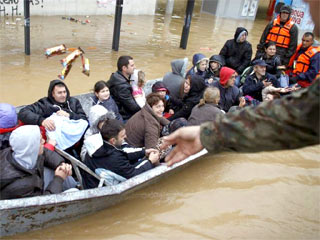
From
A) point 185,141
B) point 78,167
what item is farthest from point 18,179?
point 185,141

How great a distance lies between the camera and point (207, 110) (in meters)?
4.85

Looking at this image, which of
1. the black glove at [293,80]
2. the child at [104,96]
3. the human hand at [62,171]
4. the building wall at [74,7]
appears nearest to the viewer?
the human hand at [62,171]

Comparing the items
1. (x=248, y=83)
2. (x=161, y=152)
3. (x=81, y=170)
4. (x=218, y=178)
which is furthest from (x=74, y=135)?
(x=248, y=83)

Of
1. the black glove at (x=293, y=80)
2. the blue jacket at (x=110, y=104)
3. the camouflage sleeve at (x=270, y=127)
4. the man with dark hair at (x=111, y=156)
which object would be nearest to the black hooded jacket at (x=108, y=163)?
the man with dark hair at (x=111, y=156)

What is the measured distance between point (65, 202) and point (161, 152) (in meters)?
1.64

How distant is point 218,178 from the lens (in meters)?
5.13

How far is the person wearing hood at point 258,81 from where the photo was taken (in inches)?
254

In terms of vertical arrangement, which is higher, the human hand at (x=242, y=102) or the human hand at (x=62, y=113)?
the human hand at (x=242, y=102)

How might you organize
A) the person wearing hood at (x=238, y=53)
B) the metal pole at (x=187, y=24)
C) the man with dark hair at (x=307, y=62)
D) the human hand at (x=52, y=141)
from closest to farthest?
the human hand at (x=52, y=141)
the man with dark hair at (x=307, y=62)
the person wearing hood at (x=238, y=53)
the metal pole at (x=187, y=24)

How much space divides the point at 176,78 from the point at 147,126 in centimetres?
177

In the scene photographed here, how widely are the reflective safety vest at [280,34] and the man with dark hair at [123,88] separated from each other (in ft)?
13.4

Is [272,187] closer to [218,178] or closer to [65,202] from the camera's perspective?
[218,178]

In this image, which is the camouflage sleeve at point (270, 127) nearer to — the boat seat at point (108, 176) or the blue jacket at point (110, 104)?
the boat seat at point (108, 176)

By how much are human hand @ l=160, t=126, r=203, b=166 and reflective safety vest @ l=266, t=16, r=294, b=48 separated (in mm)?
6681
